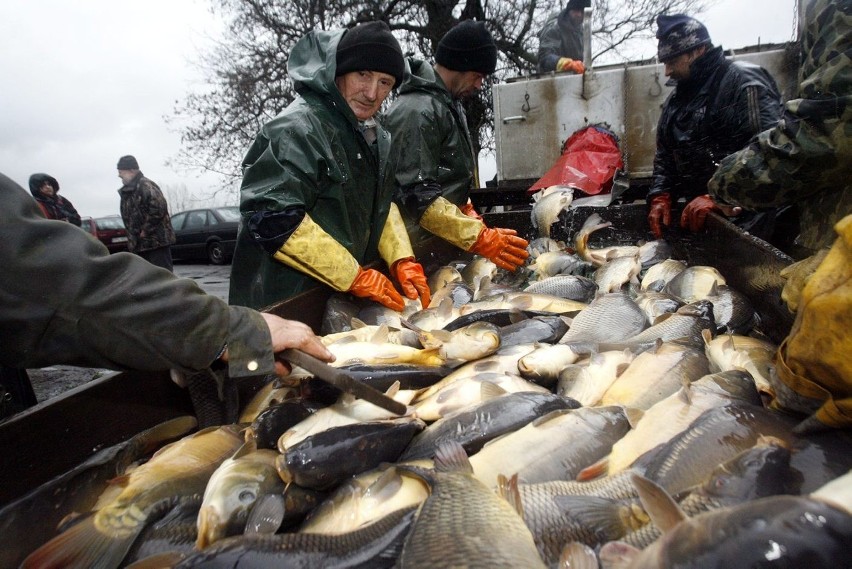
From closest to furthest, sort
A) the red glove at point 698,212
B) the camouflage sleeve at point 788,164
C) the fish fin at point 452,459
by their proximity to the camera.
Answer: the fish fin at point 452,459 < the camouflage sleeve at point 788,164 < the red glove at point 698,212

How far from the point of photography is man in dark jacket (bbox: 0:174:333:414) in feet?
4.67

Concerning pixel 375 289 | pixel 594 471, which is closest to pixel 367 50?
pixel 375 289

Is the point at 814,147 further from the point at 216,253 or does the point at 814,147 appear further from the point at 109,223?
the point at 109,223

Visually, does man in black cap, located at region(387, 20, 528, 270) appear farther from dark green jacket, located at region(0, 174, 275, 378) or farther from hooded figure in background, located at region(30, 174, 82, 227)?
hooded figure in background, located at region(30, 174, 82, 227)

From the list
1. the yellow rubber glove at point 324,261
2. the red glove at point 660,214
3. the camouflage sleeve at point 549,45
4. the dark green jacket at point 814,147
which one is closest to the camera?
the dark green jacket at point 814,147

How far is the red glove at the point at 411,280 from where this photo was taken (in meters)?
3.79

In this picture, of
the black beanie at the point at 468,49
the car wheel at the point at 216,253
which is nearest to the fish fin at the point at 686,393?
the black beanie at the point at 468,49

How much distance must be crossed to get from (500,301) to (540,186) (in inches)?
142

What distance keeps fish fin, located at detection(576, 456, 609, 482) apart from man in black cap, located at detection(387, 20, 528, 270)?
2.90m

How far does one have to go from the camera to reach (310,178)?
3.22m

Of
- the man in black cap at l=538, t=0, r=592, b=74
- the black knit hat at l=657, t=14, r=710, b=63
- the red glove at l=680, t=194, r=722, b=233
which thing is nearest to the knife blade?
the red glove at l=680, t=194, r=722, b=233

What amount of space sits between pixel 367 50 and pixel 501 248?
1917mm

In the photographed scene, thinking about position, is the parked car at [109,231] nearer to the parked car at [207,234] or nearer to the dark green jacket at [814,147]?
the parked car at [207,234]

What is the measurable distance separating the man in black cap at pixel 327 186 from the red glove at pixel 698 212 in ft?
7.65
